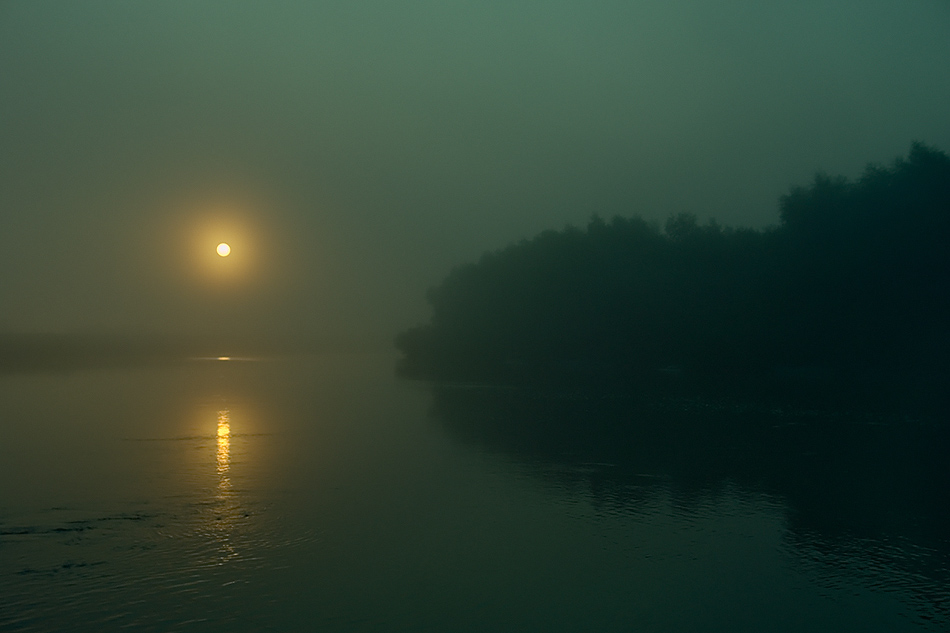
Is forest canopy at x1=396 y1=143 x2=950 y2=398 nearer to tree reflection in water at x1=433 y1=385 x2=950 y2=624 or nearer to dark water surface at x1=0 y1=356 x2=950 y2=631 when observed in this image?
tree reflection in water at x1=433 y1=385 x2=950 y2=624

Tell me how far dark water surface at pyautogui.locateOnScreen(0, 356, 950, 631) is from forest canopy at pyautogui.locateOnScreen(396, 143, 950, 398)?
110 feet

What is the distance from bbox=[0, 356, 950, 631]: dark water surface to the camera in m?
13.8

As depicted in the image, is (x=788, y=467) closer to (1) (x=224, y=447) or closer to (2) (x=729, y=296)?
(1) (x=224, y=447)

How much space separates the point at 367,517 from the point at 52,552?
7014mm

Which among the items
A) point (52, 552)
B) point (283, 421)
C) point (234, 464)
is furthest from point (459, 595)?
point (283, 421)

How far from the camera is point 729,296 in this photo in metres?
84.6

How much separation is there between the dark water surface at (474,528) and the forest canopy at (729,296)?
33.4m

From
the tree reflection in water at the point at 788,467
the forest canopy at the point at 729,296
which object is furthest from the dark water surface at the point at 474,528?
the forest canopy at the point at 729,296

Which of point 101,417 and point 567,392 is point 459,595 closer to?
point 101,417

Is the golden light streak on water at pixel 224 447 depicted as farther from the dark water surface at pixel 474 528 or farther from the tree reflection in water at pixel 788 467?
the tree reflection in water at pixel 788 467

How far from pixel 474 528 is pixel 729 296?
7108cm

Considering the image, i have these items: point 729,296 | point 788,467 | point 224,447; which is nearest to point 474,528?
point 788,467

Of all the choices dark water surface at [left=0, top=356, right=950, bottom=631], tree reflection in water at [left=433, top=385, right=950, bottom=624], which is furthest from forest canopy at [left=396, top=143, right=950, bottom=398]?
dark water surface at [left=0, top=356, right=950, bottom=631]

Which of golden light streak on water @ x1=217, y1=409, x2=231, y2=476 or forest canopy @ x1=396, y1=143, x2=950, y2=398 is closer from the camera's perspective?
golden light streak on water @ x1=217, y1=409, x2=231, y2=476
